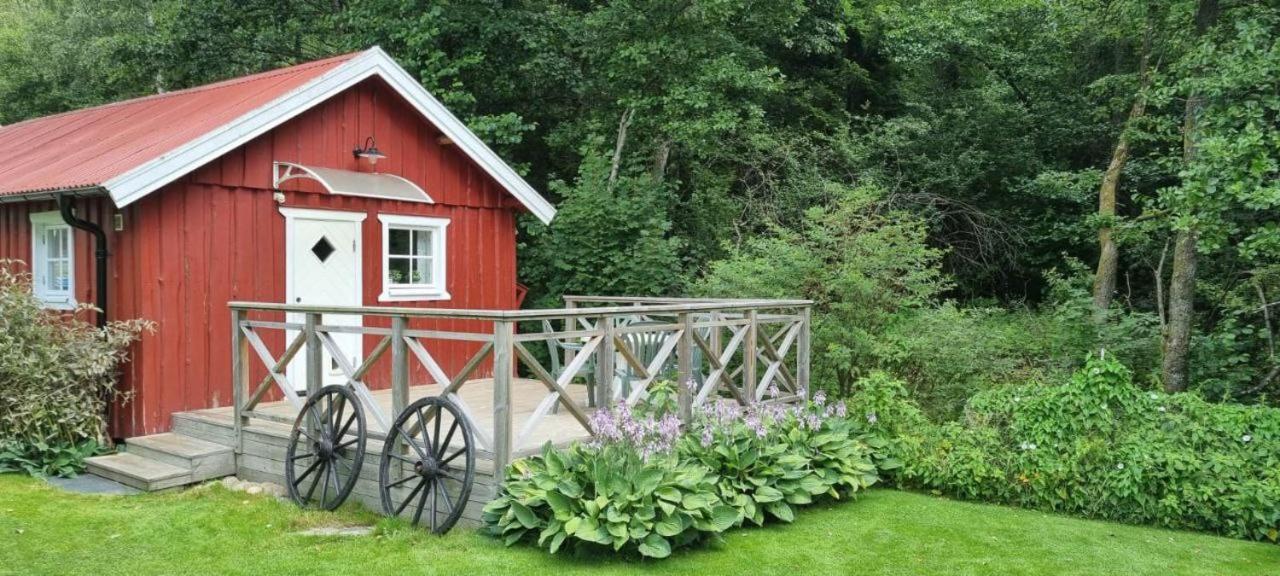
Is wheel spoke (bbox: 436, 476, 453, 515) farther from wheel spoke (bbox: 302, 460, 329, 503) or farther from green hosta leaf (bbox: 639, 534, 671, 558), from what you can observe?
green hosta leaf (bbox: 639, 534, 671, 558)

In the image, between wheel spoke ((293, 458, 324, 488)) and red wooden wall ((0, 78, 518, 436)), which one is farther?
red wooden wall ((0, 78, 518, 436))

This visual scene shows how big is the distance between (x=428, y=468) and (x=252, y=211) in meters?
3.57

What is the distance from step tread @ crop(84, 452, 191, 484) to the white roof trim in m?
1.91

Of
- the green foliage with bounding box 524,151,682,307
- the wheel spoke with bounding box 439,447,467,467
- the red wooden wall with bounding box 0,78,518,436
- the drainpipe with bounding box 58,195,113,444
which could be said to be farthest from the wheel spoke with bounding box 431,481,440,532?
the green foliage with bounding box 524,151,682,307

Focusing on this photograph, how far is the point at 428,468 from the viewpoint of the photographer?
5.34 metres

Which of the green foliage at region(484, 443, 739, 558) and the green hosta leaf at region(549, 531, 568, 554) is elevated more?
the green foliage at region(484, 443, 739, 558)

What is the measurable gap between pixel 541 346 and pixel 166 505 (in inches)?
290

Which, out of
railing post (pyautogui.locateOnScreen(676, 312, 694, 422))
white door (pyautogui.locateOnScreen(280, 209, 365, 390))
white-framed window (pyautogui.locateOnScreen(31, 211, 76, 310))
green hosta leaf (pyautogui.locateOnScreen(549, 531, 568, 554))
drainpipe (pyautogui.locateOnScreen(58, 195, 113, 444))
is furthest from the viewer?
white door (pyautogui.locateOnScreen(280, 209, 365, 390))

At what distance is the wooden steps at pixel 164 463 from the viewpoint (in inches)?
249

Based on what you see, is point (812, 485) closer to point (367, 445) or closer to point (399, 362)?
point (399, 362)

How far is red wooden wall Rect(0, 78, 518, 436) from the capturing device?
7086 mm

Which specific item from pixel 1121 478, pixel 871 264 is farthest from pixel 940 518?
pixel 871 264

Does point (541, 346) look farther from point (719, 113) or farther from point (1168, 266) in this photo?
point (1168, 266)

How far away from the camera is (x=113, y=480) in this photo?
6.52 meters
